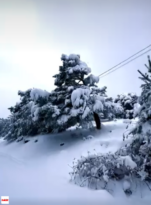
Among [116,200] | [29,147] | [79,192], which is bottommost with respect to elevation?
[116,200]

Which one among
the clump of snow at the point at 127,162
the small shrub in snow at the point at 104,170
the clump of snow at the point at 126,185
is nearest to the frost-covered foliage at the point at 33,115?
the small shrub in snow at the point at 104,170

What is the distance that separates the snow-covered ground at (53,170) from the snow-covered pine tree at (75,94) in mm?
1045

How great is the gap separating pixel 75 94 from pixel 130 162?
15.5 ft

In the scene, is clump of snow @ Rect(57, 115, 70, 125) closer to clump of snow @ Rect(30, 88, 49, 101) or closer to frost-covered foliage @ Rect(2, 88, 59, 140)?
frost-covered foliage @ Rect(2, 88, 59, 140)

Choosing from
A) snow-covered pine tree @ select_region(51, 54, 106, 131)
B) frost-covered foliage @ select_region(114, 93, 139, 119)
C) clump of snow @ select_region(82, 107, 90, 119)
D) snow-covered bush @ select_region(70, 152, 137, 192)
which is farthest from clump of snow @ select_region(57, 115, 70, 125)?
frost-covered foliage @ select_region(114, 93, 139, 119)

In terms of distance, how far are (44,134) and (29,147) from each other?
1.28 m

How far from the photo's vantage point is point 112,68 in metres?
9.89

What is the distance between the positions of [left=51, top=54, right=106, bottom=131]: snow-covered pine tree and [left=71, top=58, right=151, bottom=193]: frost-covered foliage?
11.4 ft

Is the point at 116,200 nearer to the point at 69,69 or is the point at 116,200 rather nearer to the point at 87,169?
the point at 87,169

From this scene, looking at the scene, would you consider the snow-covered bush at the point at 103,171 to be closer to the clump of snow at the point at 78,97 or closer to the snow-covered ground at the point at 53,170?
the snow-covered ground at the point at 53,170

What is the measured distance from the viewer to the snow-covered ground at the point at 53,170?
2979mm

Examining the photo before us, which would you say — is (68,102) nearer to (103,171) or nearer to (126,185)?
(103,171)

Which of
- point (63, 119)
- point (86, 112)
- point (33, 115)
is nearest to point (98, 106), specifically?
point (86, 112)

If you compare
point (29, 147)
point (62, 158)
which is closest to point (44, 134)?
point (29, 147)
